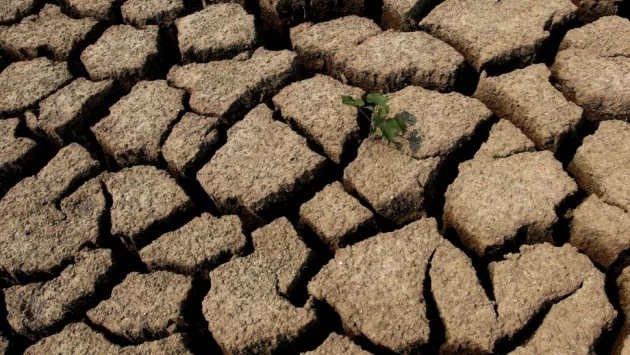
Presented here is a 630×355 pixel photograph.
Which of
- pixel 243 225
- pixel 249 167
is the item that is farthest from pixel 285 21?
pixel 243 225

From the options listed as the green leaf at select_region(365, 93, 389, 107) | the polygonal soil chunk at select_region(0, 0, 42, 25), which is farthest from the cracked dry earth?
the polygonal soil chunk at select_region(0, 0, 42, 25)

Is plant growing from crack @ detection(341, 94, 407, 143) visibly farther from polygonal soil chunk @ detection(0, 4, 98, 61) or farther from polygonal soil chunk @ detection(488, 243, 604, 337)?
polygonal soil chunk @ detection(0, 4, 98, 61)

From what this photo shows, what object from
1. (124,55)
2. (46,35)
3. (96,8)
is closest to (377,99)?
(124,55)

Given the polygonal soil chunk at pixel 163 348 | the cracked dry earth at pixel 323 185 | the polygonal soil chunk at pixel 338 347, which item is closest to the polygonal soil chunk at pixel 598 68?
the cracked dry earth at pixel 323 185

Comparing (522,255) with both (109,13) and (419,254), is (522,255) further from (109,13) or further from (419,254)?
(109,13)

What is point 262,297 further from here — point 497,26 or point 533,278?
point 497,26

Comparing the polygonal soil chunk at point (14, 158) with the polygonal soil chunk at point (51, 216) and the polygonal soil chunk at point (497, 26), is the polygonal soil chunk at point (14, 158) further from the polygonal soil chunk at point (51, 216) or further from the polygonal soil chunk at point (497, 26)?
the polygonal soil chunk at point (497, 26)
